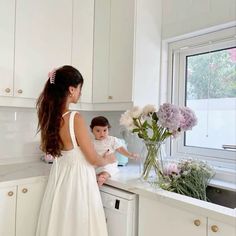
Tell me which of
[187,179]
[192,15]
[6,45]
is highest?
[192,15]

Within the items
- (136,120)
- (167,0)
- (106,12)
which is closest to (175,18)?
(167,0)

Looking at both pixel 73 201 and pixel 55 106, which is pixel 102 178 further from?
pixel 55 106

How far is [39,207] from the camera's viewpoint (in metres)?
1.59

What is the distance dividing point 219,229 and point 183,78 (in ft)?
4.01

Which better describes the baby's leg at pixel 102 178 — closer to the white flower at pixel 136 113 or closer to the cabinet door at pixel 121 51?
the white flower at pixel 136 113

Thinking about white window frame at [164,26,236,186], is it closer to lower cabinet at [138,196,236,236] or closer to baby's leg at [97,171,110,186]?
lower cabinet at [138,196,236,236]

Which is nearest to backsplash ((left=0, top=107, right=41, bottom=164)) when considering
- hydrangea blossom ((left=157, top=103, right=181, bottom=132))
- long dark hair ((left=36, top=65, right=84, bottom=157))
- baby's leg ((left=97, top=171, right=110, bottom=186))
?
long dark hair ((left=36, top=65, right=84, bottom=157))

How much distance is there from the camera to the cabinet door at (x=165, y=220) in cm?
115

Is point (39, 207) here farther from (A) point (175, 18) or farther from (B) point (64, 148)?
(A) point (175, 18)

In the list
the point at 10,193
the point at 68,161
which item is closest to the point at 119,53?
the point at 68,161

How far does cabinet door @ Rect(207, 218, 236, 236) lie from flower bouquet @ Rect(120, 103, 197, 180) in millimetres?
408

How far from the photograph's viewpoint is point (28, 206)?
1.54 meters

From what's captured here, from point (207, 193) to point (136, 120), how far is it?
0.66 meters

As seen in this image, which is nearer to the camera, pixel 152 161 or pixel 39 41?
pixel 152 161
